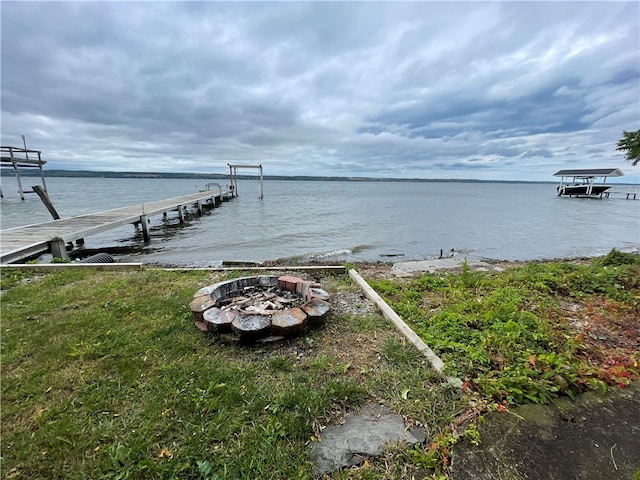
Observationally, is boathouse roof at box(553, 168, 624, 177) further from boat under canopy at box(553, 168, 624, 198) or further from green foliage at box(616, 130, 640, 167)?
green foliage at box(616, 130, 640, 167)

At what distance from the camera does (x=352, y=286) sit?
535 cm

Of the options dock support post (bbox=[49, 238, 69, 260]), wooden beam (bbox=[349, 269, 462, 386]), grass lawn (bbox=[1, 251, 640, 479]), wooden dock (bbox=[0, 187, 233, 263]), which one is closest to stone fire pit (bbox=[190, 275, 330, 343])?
grass lawn (bbox=[1, 251, 640, 479])

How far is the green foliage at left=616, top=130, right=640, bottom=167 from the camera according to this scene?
596 cm

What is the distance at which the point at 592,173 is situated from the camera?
148ft

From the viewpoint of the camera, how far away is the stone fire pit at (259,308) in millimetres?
3363

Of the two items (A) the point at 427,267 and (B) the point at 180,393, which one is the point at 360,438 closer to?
(B) the point at 180,393

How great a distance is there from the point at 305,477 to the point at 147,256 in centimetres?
1170

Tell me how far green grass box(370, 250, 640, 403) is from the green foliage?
226cm

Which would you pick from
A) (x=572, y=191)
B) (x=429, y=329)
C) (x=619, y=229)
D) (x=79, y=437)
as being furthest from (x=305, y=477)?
(x=572, y=191)

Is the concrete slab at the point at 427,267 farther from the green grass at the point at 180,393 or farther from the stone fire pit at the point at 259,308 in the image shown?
the green grass at the point at 180,393

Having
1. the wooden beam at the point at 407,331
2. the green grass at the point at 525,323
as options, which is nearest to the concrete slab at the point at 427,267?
the green grass at the point at 525,323

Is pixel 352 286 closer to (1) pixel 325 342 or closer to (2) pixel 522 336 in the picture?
(1) pixel 325 342

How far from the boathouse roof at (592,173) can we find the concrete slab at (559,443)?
56450 millimetres

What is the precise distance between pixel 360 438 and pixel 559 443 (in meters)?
1.42
